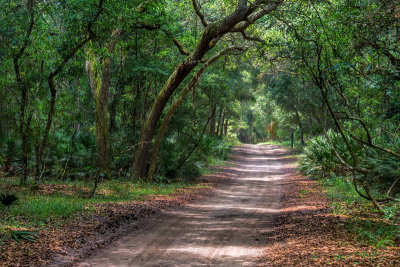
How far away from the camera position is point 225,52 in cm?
1533

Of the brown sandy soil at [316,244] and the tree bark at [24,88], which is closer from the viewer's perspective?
the brown sandy soil at [316,244]

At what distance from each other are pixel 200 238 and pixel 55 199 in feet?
14.9

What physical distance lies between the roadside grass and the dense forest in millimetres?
435

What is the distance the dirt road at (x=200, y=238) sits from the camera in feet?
19.7

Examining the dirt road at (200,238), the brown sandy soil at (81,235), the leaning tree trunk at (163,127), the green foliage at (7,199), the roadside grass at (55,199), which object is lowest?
the dirt road at (200,238)

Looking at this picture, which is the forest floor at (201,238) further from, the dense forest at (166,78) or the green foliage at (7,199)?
the dense forest at (166,78)

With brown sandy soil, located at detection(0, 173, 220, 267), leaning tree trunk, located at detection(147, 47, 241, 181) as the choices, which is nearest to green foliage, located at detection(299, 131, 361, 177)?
leaning tree trunk, located at detection(147, 47, 241, 181)

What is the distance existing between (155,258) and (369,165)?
8648 mm

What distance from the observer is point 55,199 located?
32.2 ft

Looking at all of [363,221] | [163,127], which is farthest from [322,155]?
[363,221]

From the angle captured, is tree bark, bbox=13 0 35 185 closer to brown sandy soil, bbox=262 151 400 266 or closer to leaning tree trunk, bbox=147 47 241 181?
leaning tree trunk, bbox=147 47 241 181

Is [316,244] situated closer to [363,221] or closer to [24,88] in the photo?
[363,221]

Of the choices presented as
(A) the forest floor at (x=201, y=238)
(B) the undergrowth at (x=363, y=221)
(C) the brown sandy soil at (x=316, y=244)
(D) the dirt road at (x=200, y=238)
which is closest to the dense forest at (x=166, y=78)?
(B) the undergrowth at (x=363, y=221)

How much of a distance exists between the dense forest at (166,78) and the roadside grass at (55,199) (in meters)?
0.43
